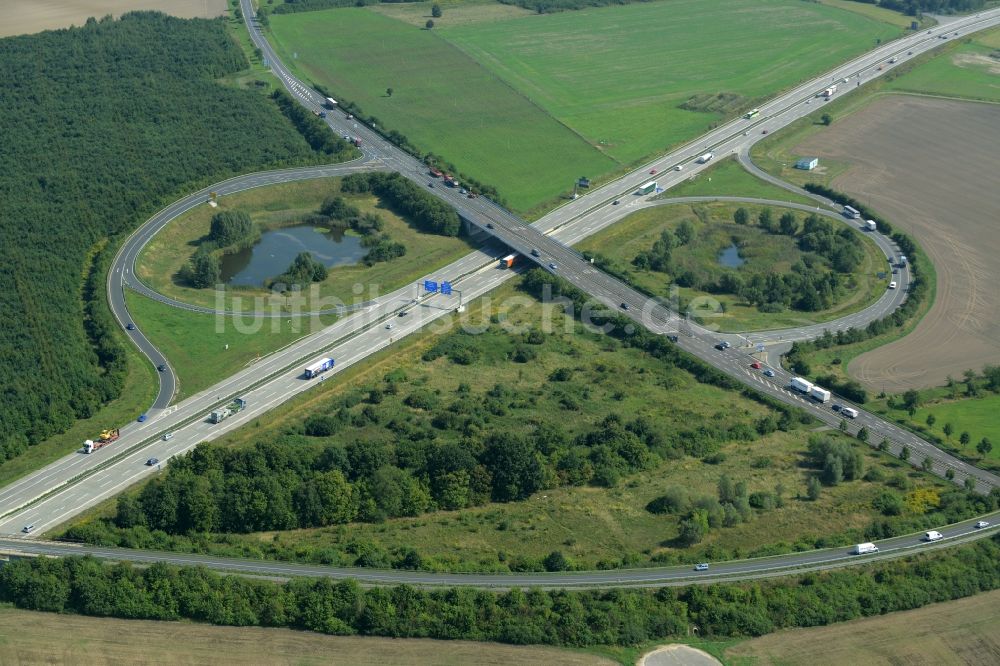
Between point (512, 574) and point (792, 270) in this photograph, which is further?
point (792, 270)

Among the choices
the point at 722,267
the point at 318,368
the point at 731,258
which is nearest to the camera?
the point at 318,368

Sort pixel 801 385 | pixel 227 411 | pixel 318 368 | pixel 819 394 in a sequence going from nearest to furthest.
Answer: pixel 227 411 → pixel 819 394 → pixel 801 385 → pixel 318 368

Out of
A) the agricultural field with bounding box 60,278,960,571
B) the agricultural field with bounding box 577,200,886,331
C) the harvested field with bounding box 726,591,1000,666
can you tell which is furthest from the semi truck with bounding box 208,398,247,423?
the harvested field with bounding box 726,591,1000,666

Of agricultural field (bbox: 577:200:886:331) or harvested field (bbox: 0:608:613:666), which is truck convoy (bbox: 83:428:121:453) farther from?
agricultural field (bbox: 577:200:886:331)

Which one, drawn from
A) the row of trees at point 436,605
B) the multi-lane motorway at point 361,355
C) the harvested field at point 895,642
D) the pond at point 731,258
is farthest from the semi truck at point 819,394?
the pond at point 731,258

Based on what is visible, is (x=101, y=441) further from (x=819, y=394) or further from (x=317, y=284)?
(x=819, y=394)

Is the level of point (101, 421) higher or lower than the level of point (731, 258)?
higher

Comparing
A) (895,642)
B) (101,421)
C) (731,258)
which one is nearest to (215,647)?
(101,421)
